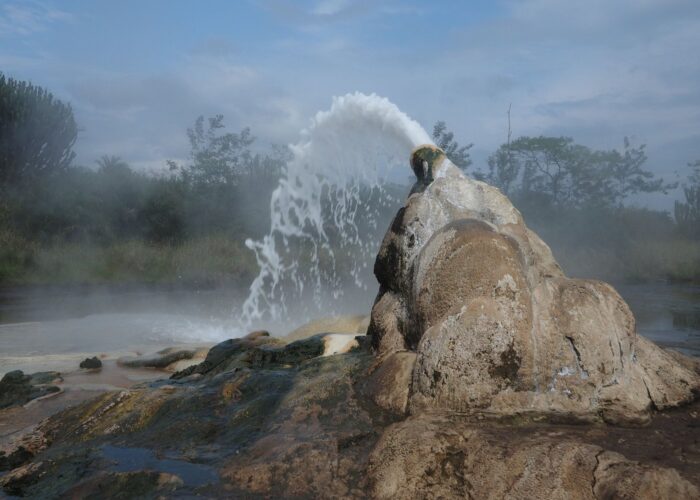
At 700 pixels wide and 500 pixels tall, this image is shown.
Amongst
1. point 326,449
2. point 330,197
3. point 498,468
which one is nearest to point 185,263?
point 330,197

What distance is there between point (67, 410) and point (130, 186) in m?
24.5

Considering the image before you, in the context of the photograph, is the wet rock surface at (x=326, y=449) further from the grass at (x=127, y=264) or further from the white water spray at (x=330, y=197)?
the grass at (x=127, y=264)

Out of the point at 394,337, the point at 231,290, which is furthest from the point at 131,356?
the point at 231,290

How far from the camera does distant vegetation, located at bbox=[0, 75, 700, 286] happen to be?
20547 millimetres

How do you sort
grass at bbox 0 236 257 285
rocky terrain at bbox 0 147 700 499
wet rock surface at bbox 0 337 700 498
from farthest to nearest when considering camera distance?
grass at bbox 0 236 257 285 → rocky terrain at bbox 0 147 700 499 → wet rock surface at bbox 0 337 700 498

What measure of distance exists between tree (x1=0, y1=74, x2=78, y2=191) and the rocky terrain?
2350cm

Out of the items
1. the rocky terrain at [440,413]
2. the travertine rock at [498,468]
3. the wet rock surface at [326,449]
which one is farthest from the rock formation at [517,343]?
the travertine rock at [498,468]

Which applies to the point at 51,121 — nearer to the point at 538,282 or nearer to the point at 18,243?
the point at 18,243

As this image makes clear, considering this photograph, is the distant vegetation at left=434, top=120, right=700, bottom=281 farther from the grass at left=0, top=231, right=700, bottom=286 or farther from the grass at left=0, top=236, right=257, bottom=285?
the grass at left=0, top=236, right=257, bottom=285

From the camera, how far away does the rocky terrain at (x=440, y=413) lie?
2.44 metres

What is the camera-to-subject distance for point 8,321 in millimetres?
12969

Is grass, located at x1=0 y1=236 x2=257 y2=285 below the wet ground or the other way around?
the other way around

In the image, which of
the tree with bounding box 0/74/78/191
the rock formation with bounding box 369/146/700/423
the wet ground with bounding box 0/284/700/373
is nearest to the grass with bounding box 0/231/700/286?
the wet ground with bounding box 0/284/700/373

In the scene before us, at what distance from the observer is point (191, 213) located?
26047 mm
